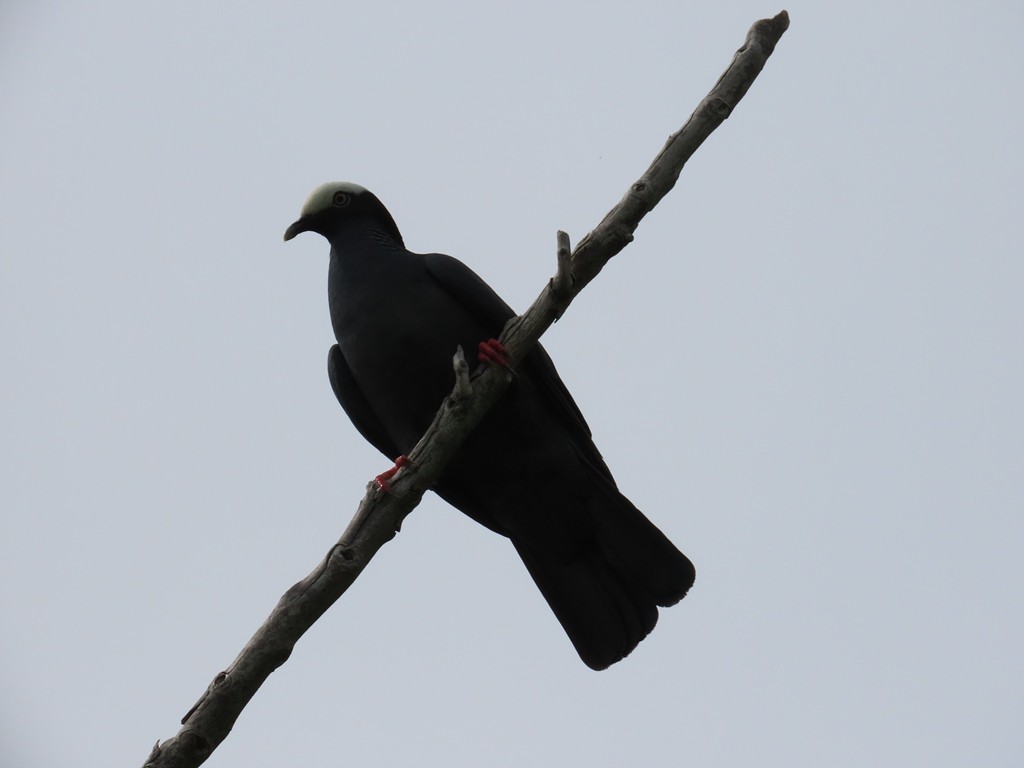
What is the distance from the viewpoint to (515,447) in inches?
203

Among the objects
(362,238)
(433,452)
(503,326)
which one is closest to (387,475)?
(433,452)

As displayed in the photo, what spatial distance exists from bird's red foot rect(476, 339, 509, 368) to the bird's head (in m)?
1.79

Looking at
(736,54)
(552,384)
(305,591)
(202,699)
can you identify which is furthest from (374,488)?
(736,54)

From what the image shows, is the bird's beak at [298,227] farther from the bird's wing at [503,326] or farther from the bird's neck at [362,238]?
the bird's wing at [503,326]

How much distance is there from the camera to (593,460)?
5324 millimetres

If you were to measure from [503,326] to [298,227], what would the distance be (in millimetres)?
1491

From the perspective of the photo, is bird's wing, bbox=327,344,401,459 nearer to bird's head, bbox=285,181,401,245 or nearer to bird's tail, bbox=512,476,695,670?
bird's head, bbox=285,181,401,245

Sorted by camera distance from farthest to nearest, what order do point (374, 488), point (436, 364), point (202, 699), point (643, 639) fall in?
point (643, 639)
point (436, 364)
point (374, 488)
point (202, 699)

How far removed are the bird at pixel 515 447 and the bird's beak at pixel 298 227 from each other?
56cm

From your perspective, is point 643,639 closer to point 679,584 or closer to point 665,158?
point 679,584

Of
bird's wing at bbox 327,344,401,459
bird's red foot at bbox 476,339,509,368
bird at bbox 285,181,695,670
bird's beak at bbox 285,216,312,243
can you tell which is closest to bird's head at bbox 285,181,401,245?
bird's beak at bbox 285,216,312,243

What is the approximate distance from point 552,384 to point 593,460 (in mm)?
407

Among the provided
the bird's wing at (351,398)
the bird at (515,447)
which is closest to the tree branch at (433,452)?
the bird at (515,447)

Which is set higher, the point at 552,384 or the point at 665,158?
the point at 665,158
